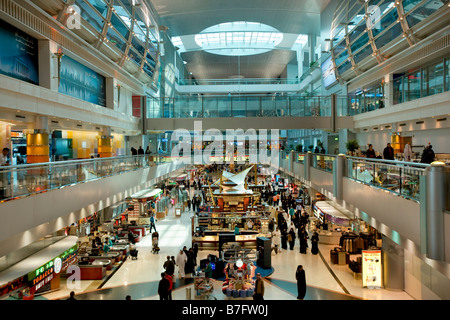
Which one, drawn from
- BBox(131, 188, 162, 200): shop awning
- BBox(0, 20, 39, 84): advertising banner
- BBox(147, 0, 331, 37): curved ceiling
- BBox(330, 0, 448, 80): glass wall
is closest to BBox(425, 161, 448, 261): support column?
BBox(330, 0, 448, 80): glass wall

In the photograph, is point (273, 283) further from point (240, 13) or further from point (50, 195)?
point (240, 13)

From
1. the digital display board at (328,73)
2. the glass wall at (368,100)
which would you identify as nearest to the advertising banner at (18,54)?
the glass wall at (368,100)

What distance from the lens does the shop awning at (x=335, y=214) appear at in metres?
15.1

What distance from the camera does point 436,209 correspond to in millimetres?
5332

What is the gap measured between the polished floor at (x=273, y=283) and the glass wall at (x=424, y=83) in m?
7.71

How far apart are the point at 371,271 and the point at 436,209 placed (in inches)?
288

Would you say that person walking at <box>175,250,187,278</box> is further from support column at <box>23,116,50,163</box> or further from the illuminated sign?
support column at <box>23,116,50,163</box>

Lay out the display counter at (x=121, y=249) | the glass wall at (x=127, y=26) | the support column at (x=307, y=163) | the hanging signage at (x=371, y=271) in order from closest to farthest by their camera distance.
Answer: the hanging signage at (x=371, y=271)
the display counter at (x=121, y=249)
the glass wall at (x=127, y=26)
the support column at (x=307, y=163)

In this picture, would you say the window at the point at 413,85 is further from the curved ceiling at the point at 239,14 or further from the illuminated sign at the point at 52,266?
the curved ceiling at the point at 239,14

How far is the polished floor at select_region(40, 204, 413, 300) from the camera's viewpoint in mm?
11062

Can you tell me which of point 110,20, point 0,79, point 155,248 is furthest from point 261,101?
point 0,79

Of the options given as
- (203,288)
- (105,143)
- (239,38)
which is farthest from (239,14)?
(203,288)
